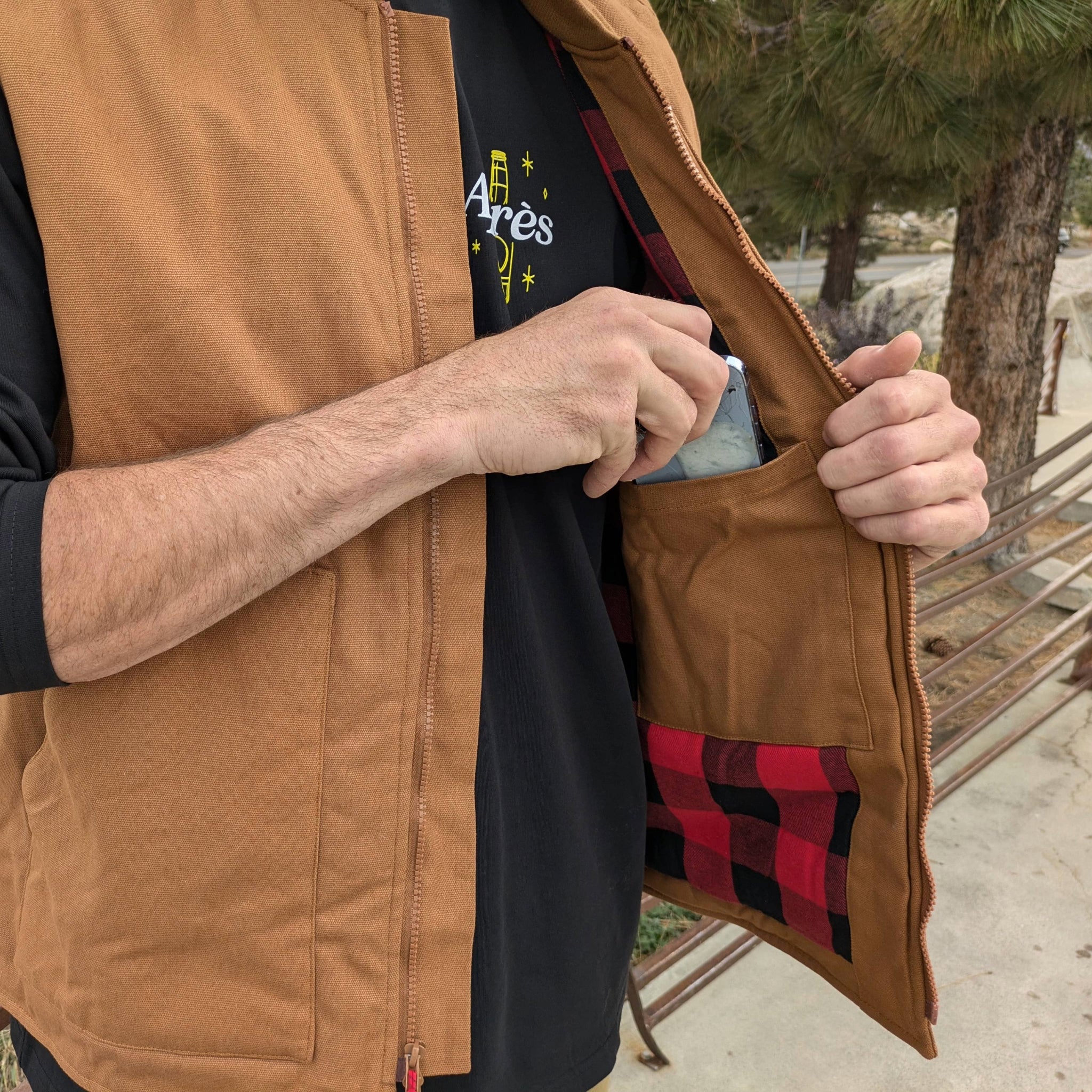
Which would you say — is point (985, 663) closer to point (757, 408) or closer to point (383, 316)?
point (757, 408)

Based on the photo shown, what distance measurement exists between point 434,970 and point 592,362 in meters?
0.64

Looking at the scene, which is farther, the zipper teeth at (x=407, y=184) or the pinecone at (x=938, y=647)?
the pinecone at (x=938, y=647)

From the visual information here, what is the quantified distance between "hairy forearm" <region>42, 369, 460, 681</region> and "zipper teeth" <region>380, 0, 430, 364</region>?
0.36 ft

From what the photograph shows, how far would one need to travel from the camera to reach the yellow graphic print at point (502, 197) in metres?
1.06

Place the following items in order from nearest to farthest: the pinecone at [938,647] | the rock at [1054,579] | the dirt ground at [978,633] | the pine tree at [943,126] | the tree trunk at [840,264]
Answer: the pine tree at [943,126] → the dirt ground at [978,633] → the pinecone at [938,647] → the rock at [1054,579] → the tree trunk at [840,264]

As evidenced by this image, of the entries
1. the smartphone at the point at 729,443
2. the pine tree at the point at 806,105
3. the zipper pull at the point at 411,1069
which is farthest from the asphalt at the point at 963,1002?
the pine tree at the point at 806,105

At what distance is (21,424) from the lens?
756mm

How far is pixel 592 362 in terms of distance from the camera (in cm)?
91

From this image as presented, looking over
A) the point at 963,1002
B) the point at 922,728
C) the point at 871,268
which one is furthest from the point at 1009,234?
the point at 871,268

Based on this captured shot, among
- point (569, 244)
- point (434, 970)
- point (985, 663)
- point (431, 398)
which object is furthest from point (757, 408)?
point (985, 663)

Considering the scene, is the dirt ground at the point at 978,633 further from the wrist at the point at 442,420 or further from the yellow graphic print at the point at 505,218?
the wrist at the point at 442,420

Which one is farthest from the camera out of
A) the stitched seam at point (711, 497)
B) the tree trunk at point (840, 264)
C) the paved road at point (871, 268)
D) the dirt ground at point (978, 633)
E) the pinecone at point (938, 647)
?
the paved road at point (871, 268)

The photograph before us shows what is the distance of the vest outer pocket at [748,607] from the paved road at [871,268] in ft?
60.5

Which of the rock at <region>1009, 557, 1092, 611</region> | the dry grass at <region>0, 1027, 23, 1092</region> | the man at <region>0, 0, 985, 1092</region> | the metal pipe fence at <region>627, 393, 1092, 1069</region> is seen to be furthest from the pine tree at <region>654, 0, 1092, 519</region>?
the dry grass at <region>0, 1027, 23, 1092</region>
